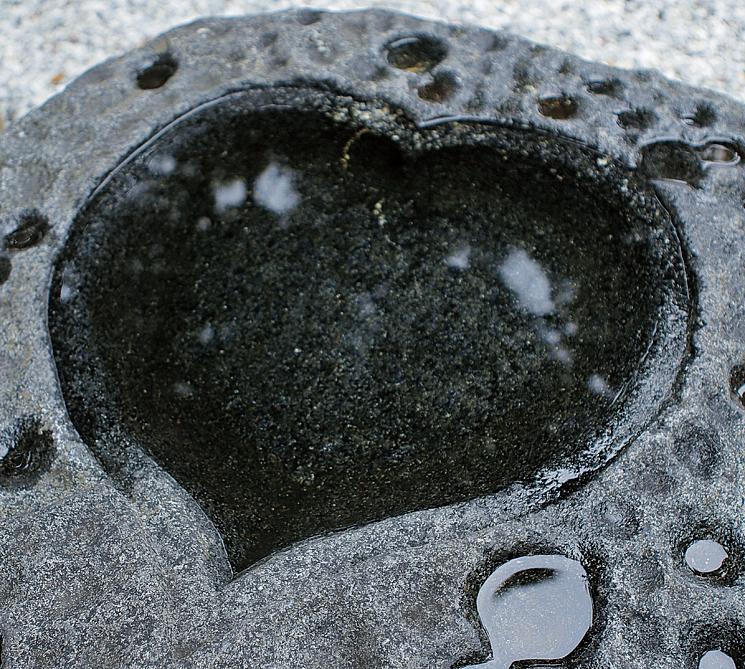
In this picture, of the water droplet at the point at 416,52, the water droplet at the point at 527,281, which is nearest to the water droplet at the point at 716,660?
the water droplet at the point at 527,281

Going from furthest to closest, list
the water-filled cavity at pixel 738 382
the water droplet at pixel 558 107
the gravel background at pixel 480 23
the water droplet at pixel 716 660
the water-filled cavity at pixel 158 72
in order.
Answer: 1. the gravel background at pixel 480 23
2. the water-filled cavity at pixel 158 72
3. the water droplet at pixel 558 107
4. the water-filled cavity at pixel 738 382
5. the water droplet at pixel 716 660

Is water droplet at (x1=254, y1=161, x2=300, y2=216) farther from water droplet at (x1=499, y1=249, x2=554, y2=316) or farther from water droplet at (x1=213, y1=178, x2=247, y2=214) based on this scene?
water droplet at (x1=499, y1=249, x2=554, y2=316)

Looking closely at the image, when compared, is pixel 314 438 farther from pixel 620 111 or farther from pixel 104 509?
pixel 620 111

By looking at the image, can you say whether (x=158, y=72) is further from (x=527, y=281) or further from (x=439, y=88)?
(x=527, y=281)

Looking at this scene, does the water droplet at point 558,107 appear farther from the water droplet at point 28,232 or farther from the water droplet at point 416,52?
the water droplet at point 28,232

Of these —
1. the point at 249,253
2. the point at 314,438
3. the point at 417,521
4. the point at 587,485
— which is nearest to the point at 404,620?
the point at 417,521

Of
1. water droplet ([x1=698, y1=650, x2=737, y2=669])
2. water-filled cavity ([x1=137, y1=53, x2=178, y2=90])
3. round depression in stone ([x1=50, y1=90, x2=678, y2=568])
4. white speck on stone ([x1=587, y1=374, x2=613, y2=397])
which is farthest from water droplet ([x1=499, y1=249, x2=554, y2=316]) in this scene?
water-filled cavity ([x1=137, y1=53, x2=178, y2=90])

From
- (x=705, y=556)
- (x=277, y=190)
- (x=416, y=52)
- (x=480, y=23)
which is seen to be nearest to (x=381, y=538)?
(x=705, y=556)
